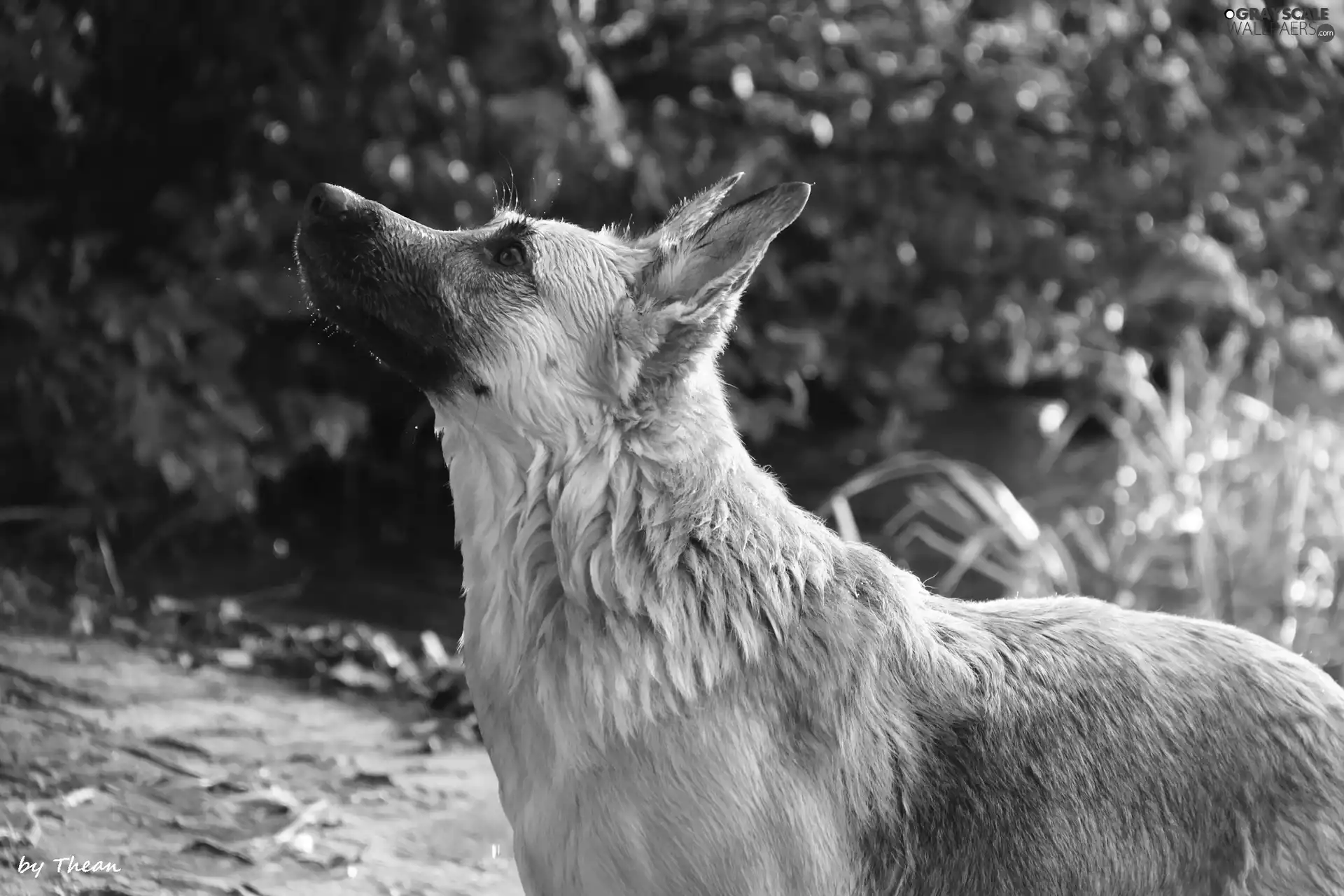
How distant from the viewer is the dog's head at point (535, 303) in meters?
3.23

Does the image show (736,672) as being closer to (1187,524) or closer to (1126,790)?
(1126,790)

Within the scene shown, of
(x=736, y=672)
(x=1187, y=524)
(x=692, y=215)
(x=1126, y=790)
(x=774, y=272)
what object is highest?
(x=692, y=215)

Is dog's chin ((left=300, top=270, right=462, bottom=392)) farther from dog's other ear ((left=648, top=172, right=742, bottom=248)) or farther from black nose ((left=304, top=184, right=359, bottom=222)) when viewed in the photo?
dog's other ear ((left=648, top=172, right=742, bottom=248))

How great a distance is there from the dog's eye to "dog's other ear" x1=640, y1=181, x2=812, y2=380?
320 millimetres

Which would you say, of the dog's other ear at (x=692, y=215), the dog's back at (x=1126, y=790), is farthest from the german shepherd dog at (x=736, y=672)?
the dog's other ear at (x=692, y=215)

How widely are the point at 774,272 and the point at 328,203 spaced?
423 cm

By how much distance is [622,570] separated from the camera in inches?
122

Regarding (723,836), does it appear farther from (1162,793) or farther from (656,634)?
(1162,793)

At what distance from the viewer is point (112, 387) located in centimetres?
592

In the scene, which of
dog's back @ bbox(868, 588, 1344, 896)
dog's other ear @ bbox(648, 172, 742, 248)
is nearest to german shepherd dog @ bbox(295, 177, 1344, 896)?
dog's back @ bbox(868, 588, 1344, 896)

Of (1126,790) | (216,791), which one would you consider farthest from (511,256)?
(216,791)

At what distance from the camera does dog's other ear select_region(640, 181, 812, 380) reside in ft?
10.3

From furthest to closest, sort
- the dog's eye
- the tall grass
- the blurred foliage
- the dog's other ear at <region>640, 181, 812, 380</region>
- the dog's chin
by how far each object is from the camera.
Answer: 1. the tall grass
2. the blurred foliage
3. the dog's eye
4. the dog's chin
5. the dog's other ear at <region>640, 181, 812, 380</region>

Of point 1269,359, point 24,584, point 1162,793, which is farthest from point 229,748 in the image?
point 1269,359
